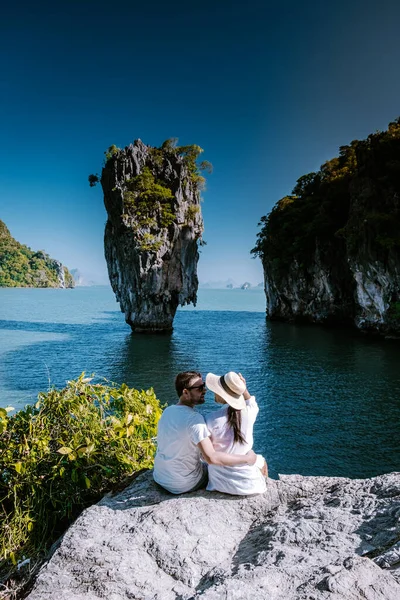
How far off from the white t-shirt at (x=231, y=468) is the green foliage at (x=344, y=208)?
29.2m

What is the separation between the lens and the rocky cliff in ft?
101

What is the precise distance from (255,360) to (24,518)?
22.0 m

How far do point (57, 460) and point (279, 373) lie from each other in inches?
724

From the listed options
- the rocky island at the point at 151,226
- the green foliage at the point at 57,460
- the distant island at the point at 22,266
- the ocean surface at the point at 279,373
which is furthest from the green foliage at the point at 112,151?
the distant island at the point at 22,266

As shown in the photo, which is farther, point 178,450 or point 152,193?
point 152,193

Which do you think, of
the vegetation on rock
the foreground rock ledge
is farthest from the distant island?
the foreground rock ledge

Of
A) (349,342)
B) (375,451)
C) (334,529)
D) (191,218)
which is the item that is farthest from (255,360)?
(334,529)

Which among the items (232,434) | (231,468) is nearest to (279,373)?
(232,434)

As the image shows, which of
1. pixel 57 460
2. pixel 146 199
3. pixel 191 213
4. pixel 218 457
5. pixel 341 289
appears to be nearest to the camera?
pixel 218 457

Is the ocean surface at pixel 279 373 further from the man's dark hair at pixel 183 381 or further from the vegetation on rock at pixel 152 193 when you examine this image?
the vegetation on rock at pixel 152 193

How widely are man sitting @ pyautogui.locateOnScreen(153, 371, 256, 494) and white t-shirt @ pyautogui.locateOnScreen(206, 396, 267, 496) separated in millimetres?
93

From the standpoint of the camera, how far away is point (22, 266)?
15512cm

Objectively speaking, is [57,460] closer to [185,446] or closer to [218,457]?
[185,446]

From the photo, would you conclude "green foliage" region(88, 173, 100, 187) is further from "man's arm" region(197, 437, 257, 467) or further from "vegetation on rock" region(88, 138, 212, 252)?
"man's arm" region(197, 437, 257, 467)
